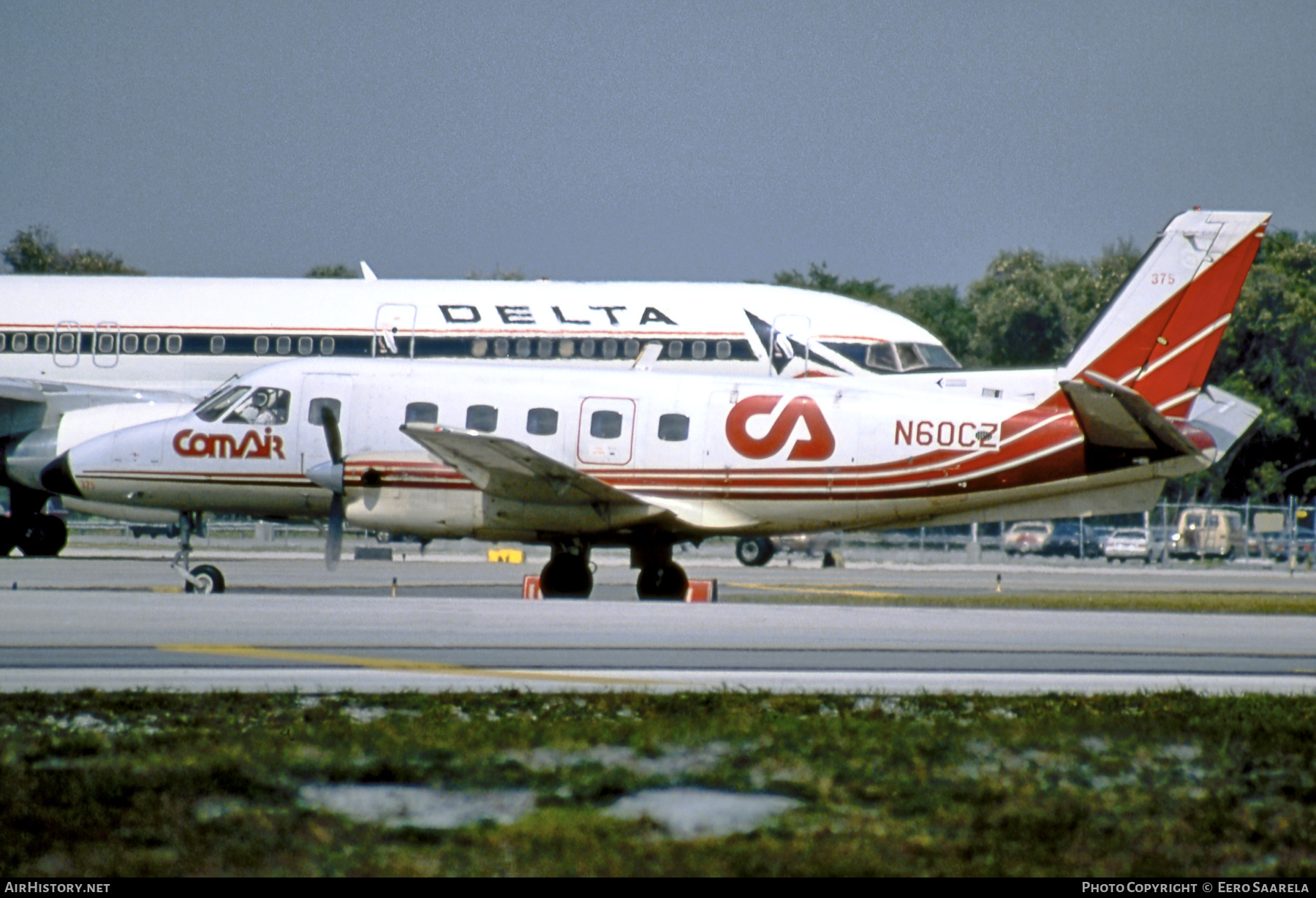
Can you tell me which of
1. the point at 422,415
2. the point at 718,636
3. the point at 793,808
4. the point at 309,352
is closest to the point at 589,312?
the point at 309,352

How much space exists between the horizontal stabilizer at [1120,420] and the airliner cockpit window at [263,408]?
32.1 feet

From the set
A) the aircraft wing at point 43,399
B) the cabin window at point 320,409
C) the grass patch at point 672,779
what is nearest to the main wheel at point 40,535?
the aircraft wing at point 43,399

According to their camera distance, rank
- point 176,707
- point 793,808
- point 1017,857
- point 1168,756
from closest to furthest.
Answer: point 1017,857 < point 793,808 < point 1168,756 < point 176,707

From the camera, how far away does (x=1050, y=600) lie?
23891mm

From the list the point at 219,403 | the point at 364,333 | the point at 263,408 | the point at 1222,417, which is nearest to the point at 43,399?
the point at 364,333

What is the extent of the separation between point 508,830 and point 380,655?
5.66 m

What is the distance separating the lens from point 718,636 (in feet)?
40.9

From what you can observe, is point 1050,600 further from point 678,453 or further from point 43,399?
point 43,399

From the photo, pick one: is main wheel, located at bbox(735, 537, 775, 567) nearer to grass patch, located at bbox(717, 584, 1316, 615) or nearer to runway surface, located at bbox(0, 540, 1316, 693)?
grass patch, located at bbox(717, 584, 1316, 615)

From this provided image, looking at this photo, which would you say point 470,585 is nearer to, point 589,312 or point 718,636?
point 589,312

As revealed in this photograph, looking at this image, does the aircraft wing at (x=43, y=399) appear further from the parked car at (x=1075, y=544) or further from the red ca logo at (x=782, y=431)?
the parked car at (x=1075, y=544)

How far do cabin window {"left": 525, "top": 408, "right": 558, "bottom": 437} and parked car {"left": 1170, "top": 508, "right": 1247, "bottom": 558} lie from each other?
2926 cm

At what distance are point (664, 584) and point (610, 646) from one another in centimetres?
802

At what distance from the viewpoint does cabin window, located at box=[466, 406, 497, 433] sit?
19.5 m
